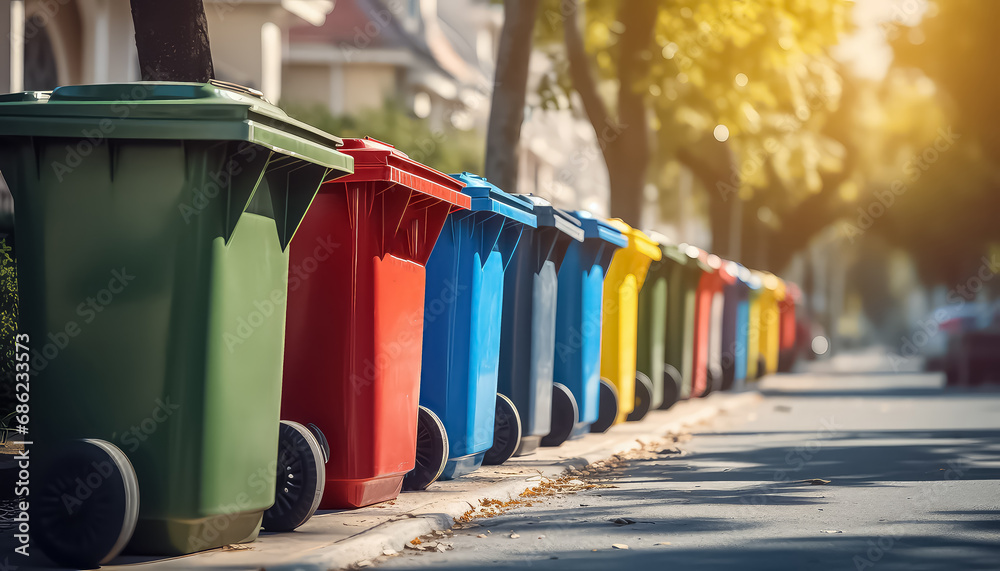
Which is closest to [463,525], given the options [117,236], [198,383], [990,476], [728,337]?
[198,383]

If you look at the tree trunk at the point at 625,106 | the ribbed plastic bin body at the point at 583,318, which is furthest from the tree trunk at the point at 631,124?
the ribbed plastic bin body at the point at 583,318

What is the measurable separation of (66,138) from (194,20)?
2.93 meters

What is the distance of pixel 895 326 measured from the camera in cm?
9912

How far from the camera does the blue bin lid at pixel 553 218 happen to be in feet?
31.3

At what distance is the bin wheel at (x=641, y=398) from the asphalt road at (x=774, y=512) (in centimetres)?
58

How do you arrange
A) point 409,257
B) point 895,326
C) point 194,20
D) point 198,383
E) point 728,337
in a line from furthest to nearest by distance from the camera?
point 895,326 → point 728,337 → point 194,20 → point 409,257 → point 198,383

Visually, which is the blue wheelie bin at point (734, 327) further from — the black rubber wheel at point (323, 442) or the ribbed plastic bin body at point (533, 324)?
the black rubber wheel at point (323, 442)

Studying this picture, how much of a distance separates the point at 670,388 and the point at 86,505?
10.0 metres

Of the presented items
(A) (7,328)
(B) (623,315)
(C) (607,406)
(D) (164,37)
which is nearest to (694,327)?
(B) (623,315)

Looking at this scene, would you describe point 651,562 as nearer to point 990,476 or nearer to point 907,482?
point 907,482

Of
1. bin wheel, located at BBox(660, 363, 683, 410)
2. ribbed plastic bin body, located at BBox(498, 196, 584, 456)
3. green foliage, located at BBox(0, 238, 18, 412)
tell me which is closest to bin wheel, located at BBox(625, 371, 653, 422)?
bin wheel, located at BBox(660, 363, 683, 410)

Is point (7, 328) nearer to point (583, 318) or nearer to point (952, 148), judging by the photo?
point (583, 318)

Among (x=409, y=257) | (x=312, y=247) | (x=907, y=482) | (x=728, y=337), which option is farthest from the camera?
(x=728, y=337)

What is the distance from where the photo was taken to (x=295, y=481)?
6.12m
